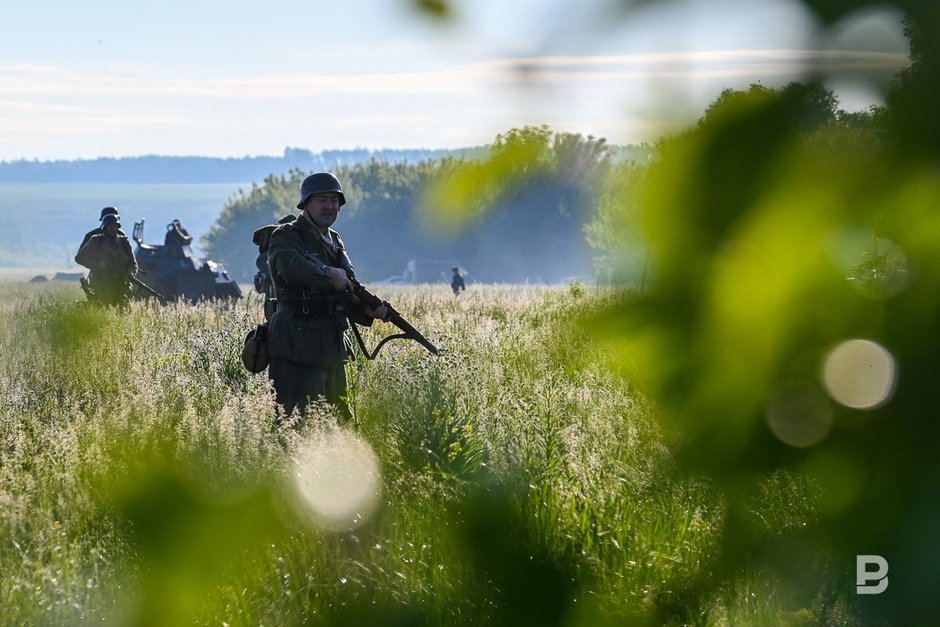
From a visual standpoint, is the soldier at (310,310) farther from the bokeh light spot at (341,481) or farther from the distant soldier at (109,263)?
the distant soldier at (109,263)

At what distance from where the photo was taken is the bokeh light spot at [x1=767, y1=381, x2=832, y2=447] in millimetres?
903

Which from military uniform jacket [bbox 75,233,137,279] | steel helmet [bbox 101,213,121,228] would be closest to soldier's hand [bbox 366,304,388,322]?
steel helmet [bbox 101,213,121,228]

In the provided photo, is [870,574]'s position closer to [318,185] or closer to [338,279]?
[338,279]

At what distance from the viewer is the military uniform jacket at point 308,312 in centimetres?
667

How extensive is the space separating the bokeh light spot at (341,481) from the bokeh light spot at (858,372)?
1.65 metres

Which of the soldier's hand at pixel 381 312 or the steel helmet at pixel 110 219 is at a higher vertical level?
the steel helmet at pixel 110 219

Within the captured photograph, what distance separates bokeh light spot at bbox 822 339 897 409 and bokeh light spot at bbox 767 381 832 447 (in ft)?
0.04

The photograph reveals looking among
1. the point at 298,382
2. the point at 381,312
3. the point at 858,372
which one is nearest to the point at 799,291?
the point at 858,372

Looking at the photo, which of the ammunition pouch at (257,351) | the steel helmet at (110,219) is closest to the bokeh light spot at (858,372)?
the ammunition pouch at (257,351)

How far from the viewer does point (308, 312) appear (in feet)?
22.1

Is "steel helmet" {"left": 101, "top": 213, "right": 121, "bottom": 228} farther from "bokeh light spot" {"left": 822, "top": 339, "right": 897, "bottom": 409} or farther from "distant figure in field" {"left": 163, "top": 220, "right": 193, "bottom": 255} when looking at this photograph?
"bokeh light spot" {"left": 822, "top": 339, "right": 897, "bottom": 409}

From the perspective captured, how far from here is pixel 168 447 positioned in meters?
1.30

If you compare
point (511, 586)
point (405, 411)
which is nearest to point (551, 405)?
point (405, 411)

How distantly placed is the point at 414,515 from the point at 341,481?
0.19m
